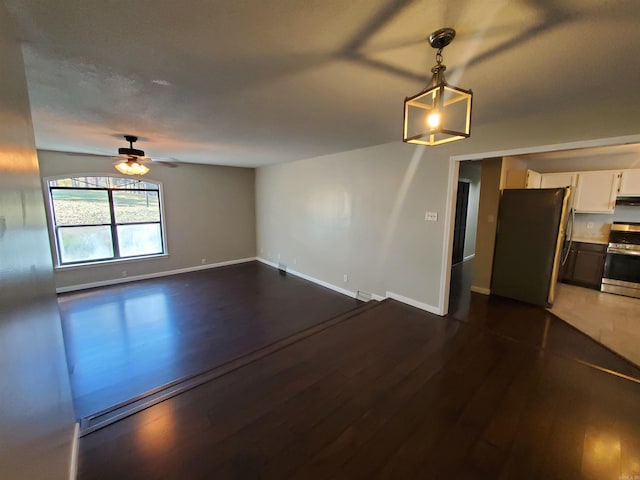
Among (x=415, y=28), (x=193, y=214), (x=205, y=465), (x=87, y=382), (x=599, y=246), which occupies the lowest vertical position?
(x=87, y=382)

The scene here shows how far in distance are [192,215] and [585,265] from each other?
8351 millimetres

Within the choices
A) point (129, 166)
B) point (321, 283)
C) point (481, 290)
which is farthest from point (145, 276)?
point (481, 290)

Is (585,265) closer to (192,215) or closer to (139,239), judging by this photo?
(192,215)

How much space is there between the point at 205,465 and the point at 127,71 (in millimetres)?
2624

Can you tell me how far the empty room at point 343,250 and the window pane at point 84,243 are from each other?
0.14ft

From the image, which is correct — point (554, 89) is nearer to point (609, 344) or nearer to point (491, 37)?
point (491, 37)

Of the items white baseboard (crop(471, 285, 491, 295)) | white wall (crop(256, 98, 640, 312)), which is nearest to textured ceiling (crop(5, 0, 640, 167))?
white wall (crop(256, 98, 640, 312))

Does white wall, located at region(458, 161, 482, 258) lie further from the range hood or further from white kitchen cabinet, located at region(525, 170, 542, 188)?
the range hood

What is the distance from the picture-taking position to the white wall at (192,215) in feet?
16.8

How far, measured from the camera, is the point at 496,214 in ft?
14.4

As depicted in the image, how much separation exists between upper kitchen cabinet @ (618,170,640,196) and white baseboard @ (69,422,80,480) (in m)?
7.38

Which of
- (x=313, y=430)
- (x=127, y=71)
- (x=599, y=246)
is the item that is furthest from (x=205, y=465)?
(x=599, y=246)

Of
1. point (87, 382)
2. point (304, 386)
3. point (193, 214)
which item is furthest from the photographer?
point (193, 214)

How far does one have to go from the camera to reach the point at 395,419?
191 centimetres
